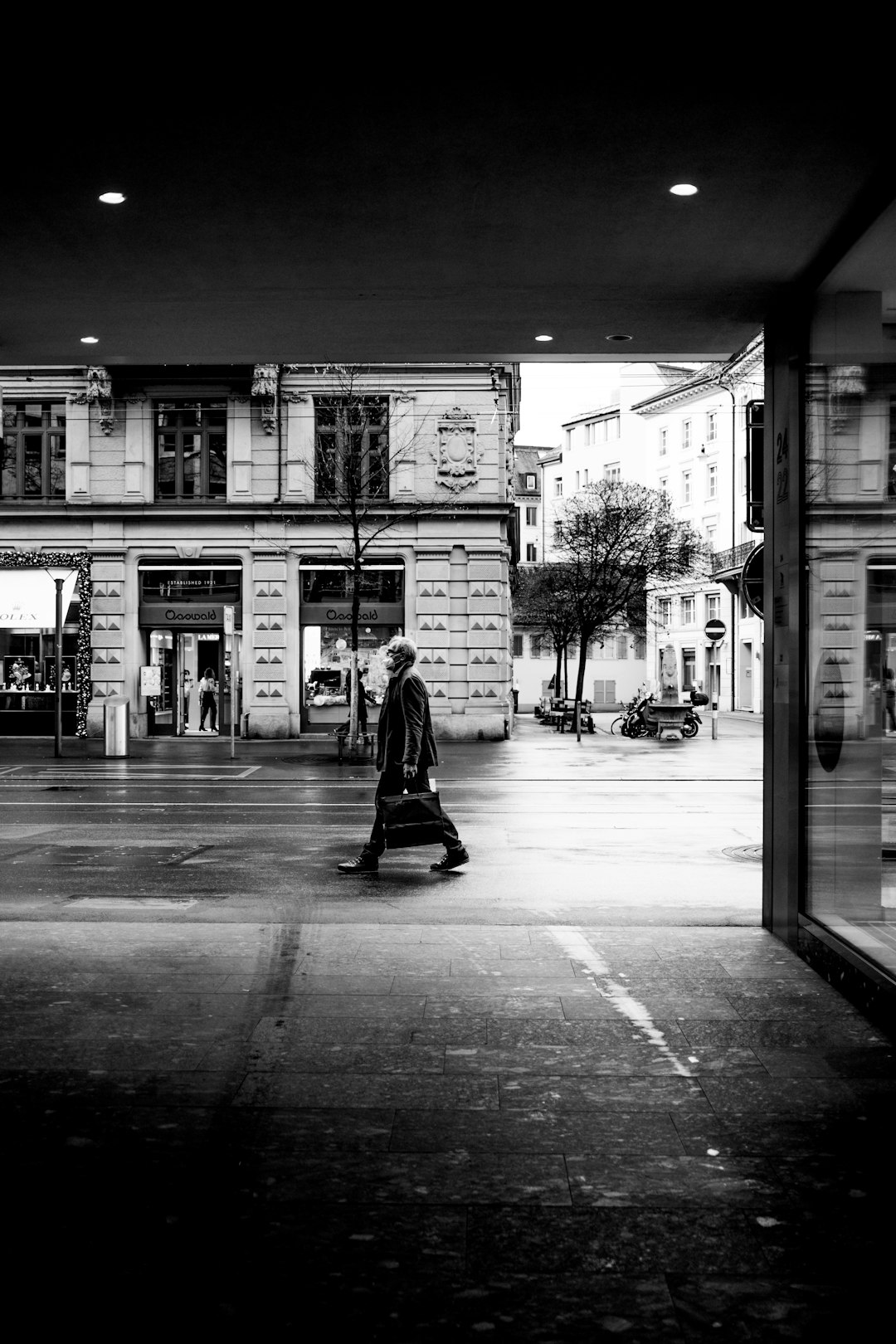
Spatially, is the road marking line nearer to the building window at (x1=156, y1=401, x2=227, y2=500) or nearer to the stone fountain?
the building window at (x1=156, y1=401, x2=227, y2=500)

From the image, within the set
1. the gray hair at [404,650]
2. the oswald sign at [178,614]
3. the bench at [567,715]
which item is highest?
the oswald sign at [178,614]

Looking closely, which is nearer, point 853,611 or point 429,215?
point 429,215

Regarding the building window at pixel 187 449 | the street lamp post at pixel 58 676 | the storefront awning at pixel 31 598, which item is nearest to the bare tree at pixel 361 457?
the building window at pixel 187 449

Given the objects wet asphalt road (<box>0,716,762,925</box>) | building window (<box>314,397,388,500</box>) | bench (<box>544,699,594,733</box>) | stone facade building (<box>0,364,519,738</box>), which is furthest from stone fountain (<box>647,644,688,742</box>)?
wet asphalt road (<box>0,716,762,925</box>)

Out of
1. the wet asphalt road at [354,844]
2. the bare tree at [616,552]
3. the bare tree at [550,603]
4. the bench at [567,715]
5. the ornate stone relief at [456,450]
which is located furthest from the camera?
the bare tree at [550,603]

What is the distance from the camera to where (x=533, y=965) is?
7.50 metres

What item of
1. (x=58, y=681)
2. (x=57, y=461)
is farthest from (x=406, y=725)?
(x=57, y=461)

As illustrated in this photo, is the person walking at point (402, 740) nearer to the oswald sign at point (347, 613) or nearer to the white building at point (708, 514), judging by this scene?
the oswald sign at point (347, 613)

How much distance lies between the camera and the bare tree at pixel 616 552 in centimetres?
4466

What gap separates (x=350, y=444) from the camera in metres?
32.2

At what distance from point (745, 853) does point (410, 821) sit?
3522mm

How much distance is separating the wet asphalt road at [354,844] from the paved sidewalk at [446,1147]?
2120 millimetres

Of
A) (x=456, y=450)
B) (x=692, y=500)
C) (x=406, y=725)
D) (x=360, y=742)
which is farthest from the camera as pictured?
(x=692, y=500)

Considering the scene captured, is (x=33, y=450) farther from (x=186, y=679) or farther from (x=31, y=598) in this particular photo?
(x=186, y=679)
